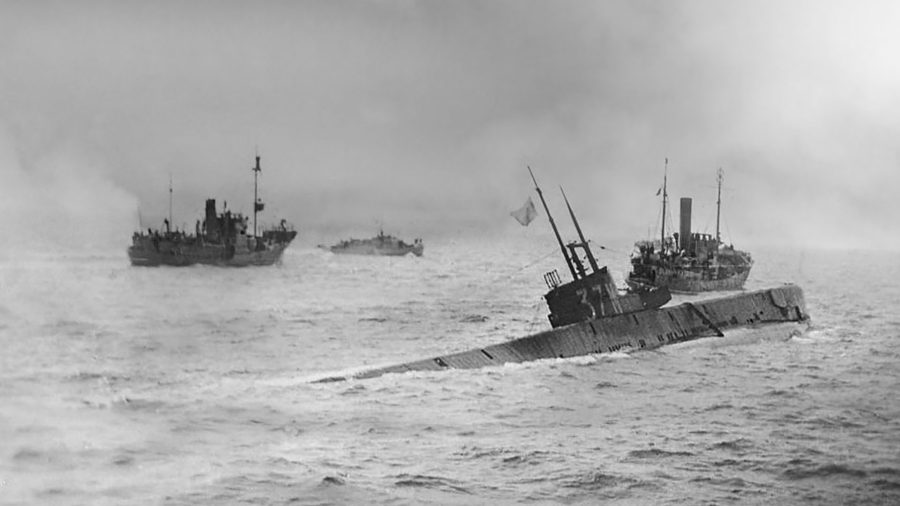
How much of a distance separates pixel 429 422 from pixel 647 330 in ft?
61.8

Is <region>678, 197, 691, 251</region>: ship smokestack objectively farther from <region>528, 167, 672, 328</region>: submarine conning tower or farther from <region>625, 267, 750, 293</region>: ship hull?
<region>528, 167, 672, 328</region>: submarine conning tower

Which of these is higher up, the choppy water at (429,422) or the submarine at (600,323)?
the submarine at (600,323)

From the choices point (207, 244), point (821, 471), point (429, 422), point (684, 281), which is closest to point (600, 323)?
point (429, 422)

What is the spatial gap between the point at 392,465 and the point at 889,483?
33.3 ft

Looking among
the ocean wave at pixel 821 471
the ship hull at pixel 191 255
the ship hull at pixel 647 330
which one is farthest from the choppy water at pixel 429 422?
the ship hull at pixel 191 255

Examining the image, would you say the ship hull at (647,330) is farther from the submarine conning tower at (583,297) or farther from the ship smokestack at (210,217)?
the ship smokestack at (210,217)

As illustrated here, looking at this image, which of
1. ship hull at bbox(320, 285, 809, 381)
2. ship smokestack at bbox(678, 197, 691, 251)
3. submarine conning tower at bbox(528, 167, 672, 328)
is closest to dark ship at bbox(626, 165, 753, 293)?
ship smokestack at bbox(678, 197, 691, 251)

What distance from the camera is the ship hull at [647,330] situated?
Answer: 107 ft

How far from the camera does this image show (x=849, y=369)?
3362cm

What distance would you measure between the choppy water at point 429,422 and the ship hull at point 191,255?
7502cm

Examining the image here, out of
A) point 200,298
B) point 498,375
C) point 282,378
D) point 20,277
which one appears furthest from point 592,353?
point 20,277

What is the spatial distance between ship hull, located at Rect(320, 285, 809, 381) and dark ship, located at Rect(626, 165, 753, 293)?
3257 cm

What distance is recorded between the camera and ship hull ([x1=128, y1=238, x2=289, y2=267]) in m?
121

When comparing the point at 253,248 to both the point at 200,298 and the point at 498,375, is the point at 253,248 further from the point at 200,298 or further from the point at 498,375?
the point at 498,375
